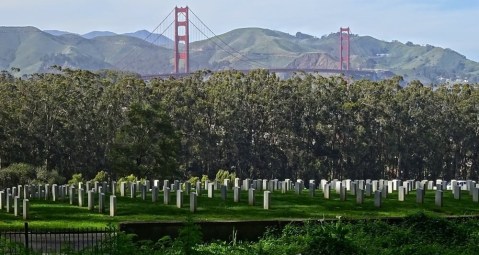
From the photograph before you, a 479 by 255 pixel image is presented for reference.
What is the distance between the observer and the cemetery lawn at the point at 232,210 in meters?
22.4

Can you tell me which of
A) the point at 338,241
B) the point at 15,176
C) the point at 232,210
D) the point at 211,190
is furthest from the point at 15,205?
the point at 15,176

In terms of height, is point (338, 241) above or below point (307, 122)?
below

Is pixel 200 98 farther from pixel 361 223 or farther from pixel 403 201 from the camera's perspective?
pixel 361 223

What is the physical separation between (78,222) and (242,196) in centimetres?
811

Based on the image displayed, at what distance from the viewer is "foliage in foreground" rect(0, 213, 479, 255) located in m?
12.6

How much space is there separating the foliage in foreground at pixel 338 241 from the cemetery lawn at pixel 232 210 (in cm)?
297

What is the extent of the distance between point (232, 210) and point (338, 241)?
10.6m

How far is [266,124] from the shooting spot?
248 feet

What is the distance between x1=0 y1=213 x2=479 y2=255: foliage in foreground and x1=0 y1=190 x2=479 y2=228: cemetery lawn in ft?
9.76

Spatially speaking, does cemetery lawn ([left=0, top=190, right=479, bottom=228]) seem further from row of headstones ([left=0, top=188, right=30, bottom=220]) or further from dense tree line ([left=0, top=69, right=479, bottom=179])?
dense tree line ([left=0, top=69, right=479, bottom=179])

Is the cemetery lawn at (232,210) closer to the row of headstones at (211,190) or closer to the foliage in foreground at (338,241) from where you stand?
the row of headstones at (211,190)

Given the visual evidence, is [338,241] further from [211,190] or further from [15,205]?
[211,190]

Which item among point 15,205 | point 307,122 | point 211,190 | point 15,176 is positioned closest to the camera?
point 15,205

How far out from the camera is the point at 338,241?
14352 mm
